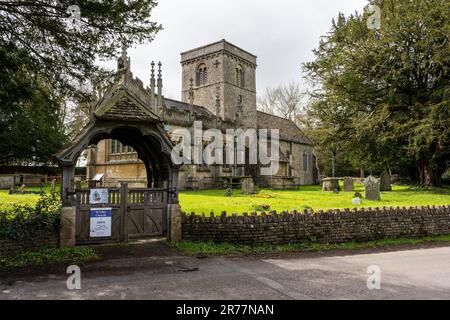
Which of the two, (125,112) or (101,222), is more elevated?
(125,112)

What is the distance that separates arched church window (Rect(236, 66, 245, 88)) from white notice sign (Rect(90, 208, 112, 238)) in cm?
3349

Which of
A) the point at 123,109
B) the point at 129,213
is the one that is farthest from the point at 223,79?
the point at 129,213

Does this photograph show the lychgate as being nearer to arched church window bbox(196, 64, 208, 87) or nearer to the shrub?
the shrub

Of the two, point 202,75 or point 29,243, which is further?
point 202,75

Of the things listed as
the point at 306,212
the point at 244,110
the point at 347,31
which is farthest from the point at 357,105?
the point at 306,212

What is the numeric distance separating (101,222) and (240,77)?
115 feet

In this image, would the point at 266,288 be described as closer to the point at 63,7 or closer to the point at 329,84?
the point at 63,7

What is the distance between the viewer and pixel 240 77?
40.9m

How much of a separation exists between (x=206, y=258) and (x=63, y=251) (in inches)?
129

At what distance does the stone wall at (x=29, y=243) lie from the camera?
23.0ft

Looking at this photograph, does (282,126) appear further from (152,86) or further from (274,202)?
(274,202)

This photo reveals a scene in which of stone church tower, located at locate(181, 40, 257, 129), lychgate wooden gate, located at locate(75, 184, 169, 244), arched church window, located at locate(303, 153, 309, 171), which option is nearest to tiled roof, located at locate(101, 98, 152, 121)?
lychgate wooden gate, located at locate(75, 184, 169, 244)

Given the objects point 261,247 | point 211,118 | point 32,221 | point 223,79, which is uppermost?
point 223,79

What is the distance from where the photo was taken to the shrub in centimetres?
709
